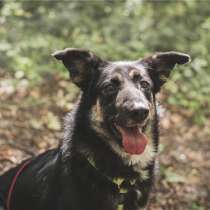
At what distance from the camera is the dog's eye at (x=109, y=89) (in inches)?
175

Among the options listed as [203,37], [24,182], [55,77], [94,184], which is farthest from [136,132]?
[203,37]

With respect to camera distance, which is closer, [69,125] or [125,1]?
[69,125]

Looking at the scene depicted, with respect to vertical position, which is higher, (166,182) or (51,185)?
(51,185)

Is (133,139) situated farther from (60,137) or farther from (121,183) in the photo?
(60,137)

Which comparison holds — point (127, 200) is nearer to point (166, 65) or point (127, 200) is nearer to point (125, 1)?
point (166, 65)

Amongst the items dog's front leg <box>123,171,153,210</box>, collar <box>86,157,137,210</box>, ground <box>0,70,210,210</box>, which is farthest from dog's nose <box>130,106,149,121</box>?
ground <box>0,70,210,210</box>

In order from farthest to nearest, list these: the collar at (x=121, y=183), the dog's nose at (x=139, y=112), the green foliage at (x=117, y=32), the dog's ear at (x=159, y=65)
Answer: the green foliage at (x=117, y=32) → the dog's ear at (x=159, y=65) → the collar at (x=121, y=183) → the dog's nose at (x=139, y=112)

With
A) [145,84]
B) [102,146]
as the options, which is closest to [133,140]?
[102,146]

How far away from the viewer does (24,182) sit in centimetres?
477

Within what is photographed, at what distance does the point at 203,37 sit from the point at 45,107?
3558 millimetres

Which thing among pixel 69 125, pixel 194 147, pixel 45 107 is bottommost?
pixel 194 147

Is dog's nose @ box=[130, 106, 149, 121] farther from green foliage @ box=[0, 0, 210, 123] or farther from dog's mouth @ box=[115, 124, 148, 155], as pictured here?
green foliage @ box=[0, 0, 210, 123]

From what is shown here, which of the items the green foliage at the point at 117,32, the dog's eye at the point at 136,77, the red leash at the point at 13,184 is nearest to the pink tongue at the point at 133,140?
the dog's eye at the point at 136,77

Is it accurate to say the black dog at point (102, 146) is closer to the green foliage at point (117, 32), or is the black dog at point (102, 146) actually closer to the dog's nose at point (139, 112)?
the dog's nose at point (139, 112)
